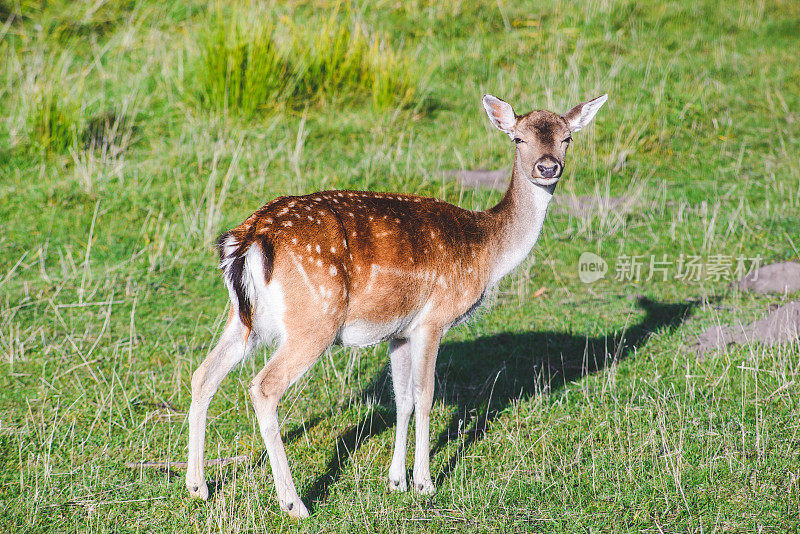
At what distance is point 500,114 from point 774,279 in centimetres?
296

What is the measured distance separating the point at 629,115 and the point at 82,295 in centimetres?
605

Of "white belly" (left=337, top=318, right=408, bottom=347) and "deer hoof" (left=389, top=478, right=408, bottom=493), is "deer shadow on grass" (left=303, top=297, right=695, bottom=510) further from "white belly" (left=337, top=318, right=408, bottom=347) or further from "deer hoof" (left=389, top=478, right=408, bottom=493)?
"white belly" (left=337, top=318, right=408, bottom=347)

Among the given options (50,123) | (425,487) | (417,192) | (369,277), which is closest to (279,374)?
(369,277)

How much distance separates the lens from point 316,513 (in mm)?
4348

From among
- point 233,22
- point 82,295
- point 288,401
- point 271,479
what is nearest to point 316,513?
point 271,479

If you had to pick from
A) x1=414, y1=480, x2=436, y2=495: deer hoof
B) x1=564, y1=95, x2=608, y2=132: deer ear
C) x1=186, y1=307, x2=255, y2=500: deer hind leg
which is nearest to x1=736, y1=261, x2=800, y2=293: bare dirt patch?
x1=564, y1=95, x2=608, y2=132: deer ear

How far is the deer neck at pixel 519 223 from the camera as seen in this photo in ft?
→ 16.6

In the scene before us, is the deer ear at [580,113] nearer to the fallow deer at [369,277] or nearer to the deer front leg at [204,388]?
the fallow deer at [369,277]

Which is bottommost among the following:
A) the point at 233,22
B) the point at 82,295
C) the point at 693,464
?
the point at 82,295

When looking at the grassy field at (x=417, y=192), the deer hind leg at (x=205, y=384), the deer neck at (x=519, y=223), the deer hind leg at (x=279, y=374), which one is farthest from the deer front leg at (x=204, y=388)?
the deer neck at (x=519, y=223)

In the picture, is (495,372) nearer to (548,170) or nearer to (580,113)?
(548,170)

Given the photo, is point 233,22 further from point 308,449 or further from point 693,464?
point 693,464

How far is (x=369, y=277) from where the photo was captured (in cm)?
433

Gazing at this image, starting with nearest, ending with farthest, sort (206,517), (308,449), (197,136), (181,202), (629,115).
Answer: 1. (206,517)
2. (308,449)
3. (181,202)
4. (197,136)
5. (629,115)
